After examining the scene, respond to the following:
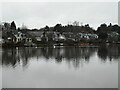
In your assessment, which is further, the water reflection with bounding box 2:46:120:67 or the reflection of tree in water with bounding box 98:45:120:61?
the reflection of tree in water with bounding box 98:45:120:61

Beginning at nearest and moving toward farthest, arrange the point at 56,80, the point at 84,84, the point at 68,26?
the point at 84,84 → the point at 56,80 → the point at 68,26

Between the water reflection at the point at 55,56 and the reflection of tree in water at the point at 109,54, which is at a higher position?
the water reflection at the point at 55,56

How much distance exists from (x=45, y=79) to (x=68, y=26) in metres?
23.3

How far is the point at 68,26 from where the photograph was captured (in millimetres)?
28016

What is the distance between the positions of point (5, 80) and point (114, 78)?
2622 millimetres

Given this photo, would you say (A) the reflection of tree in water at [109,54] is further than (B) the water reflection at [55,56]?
Yes

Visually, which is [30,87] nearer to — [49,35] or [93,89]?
[93,89]

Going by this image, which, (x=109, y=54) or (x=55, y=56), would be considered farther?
(x=109, y=54)

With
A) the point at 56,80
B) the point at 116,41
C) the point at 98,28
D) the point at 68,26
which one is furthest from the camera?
the point at 98,28

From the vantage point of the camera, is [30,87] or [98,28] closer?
[30,87]

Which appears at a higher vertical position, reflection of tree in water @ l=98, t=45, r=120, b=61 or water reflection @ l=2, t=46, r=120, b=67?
water reflection @ l=2, t=46, r=120, b=67

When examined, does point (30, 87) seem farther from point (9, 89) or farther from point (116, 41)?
point (116, 41)

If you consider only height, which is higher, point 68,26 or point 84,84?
point 68,26

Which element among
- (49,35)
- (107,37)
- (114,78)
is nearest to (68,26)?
(49,35)
